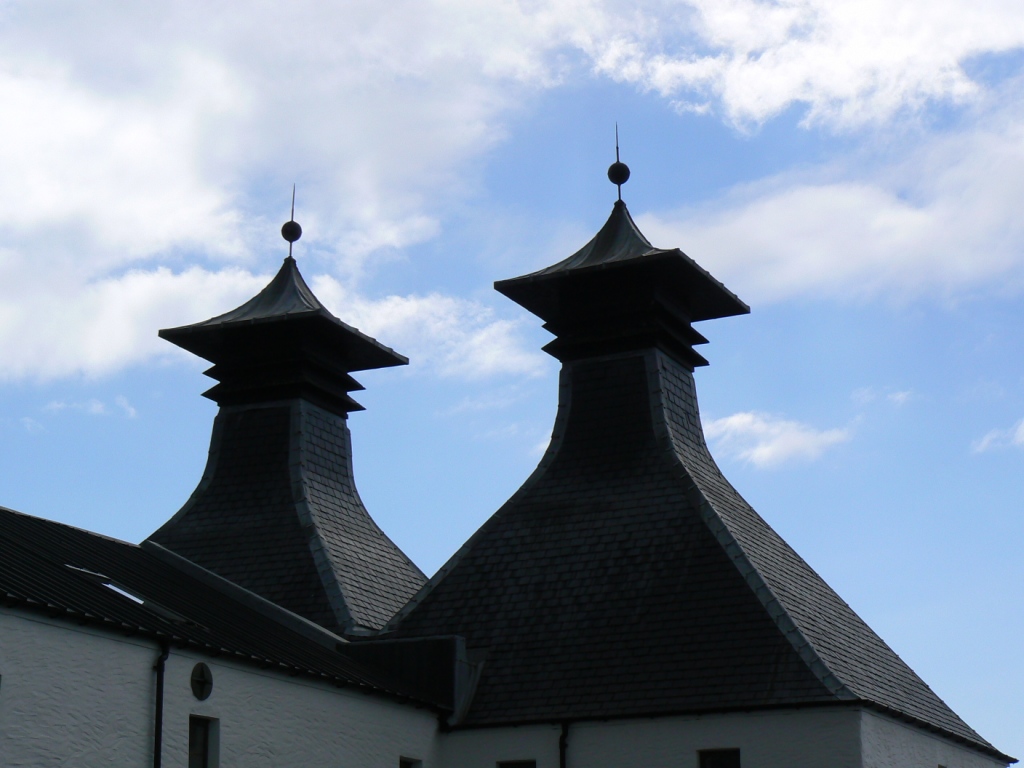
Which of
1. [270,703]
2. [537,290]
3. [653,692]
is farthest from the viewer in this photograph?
[537,290]

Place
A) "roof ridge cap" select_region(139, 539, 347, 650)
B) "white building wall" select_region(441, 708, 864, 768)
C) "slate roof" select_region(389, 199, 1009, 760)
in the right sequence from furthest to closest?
1. "roof ridge cap" select_region(139, 539, 347, 650)
2. "slate roof" select_region(389, 199, 1009, 760)
3. "white building wall" select_region(441, 708, 864, 768)

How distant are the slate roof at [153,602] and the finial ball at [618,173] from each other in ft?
43.0

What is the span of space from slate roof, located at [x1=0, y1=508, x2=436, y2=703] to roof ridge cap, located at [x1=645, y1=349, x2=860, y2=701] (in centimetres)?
624

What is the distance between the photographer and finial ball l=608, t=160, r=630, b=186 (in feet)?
116

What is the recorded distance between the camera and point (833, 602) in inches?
1148

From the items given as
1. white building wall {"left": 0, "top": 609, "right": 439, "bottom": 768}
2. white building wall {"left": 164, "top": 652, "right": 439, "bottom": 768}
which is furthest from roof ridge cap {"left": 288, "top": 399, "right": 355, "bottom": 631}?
white building wall {"left": 0, "top": 609, "right": 439, "bottom": 768}

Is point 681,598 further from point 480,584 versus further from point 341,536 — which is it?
point 341,536

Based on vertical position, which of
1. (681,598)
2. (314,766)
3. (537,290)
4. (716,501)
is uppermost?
(537,290)

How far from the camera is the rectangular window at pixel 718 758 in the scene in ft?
80.4

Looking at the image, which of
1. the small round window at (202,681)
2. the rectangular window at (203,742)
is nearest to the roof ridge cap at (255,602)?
the rectangular window at (203,742)

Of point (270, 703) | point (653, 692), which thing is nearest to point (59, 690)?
point (270, 703)

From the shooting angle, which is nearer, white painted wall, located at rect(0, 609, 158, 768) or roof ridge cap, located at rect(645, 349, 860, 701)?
white painted wall, located at rect(0, 609, 158, 768)

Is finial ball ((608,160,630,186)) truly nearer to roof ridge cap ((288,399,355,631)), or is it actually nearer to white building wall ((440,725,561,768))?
roof ridge cap ((288,399,355,631))

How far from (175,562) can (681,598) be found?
388 inches
